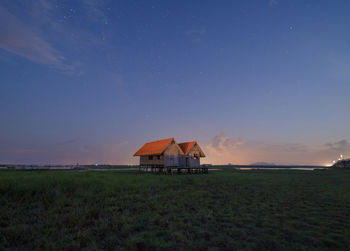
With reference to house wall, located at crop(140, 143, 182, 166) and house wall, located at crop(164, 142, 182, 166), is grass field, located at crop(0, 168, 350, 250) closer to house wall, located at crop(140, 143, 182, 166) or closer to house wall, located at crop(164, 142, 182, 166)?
house wall, located at crop(140, 143, 182, 166)

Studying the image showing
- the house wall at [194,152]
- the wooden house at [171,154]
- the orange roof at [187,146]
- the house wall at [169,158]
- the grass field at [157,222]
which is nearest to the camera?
the grass field at [157,222]

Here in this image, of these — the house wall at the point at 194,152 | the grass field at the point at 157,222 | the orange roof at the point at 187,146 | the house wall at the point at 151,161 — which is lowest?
the grass field at the point at 157,222

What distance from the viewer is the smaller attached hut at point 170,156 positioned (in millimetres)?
35000

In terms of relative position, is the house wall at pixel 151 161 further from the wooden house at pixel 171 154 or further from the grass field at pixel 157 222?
the grass field at pixel 157 222

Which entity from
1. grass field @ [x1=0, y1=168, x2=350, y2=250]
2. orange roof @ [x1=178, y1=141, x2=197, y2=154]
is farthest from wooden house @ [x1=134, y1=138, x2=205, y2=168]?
grass field @ [x1=0, y1=168, x2=350, y2=250]

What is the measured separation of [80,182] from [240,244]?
12.0m

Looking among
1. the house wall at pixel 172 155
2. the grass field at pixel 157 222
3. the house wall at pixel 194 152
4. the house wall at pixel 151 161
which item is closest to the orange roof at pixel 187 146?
the house wall at pixel 194 152

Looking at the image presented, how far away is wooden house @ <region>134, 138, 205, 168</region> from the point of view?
35125 mm

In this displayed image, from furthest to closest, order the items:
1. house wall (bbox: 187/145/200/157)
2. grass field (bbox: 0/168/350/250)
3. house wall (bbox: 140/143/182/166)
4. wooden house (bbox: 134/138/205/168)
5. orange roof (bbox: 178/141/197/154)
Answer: orange roof (bbox: 178/141/197/154)
house wall (bbox: 187/145/200/157)
wooden house (bbox: 134/138/205/168)
house wall (bbox: 140/143/182/166)
grass field (bbox: 0/168/350/250)

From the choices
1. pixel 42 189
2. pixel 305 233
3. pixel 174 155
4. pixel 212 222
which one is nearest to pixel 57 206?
pixel 42 189

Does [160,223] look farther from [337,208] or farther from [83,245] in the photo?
[337,208]

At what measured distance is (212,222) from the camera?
303 inches

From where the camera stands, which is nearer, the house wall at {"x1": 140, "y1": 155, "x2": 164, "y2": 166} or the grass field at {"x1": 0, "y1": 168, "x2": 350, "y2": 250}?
the grass field at {"x1": 0, "y1": 168, "x2": 350, "y2": 250}

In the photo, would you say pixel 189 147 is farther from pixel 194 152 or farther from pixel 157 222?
pixel 157 222
